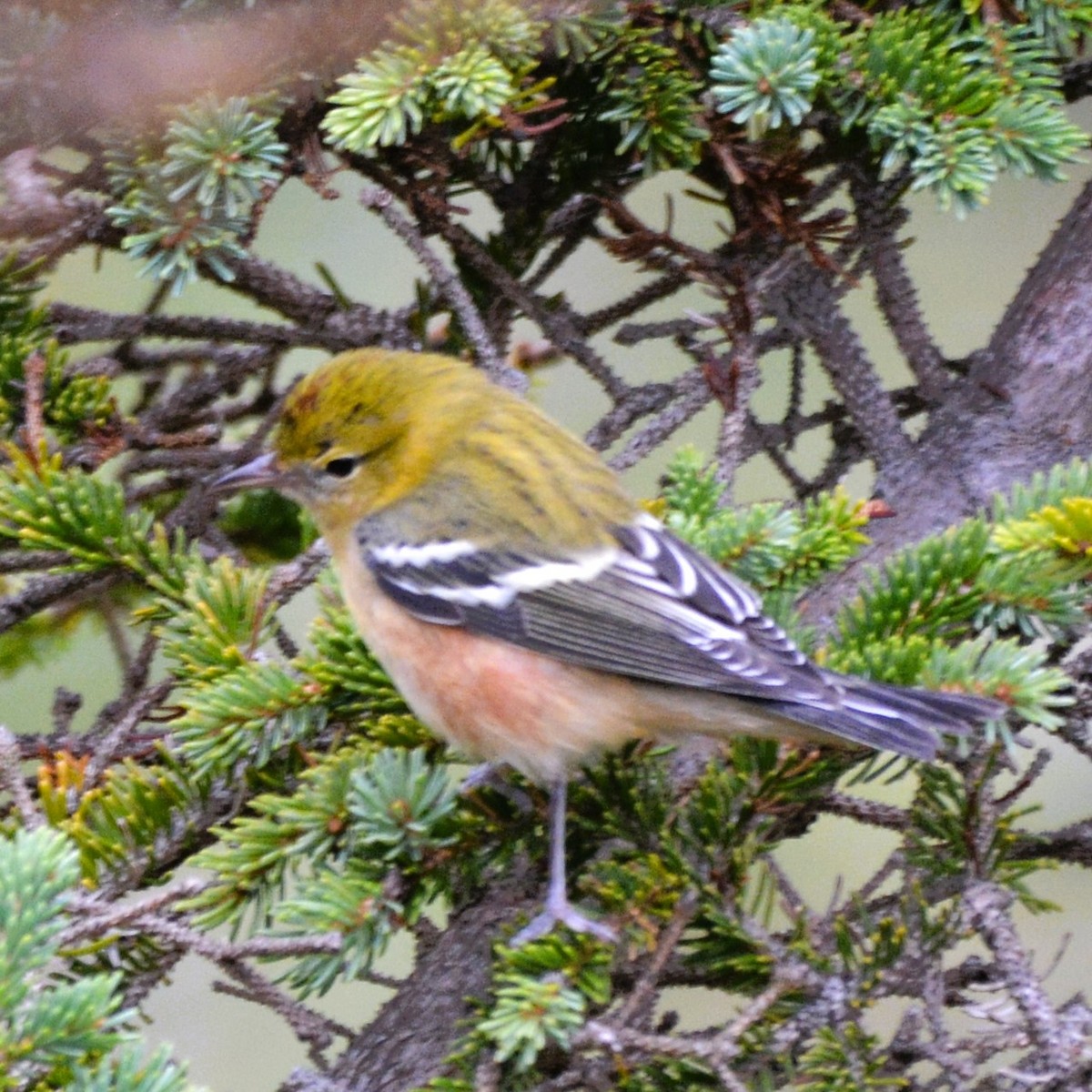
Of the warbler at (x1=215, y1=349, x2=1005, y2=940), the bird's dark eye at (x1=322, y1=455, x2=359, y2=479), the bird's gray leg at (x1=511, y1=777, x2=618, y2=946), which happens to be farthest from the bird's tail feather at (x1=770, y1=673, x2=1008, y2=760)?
the bird's dark eye at (x1=322, y1=455, x2=359, y2=479)

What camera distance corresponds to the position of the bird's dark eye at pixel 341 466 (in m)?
2.76

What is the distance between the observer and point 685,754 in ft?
8.04

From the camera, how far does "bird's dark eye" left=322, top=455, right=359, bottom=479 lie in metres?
2.76

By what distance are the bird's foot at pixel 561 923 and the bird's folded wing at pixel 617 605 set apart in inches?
19.0

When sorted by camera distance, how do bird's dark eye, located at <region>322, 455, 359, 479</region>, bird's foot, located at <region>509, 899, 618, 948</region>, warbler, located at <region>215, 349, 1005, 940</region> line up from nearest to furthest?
bird's foot, located at <region>509, 899, 618, 948</region>
warbler, located at <region>215, 349, 1005, 940</region>
bird's dark eye, located at <region>322, 455, 359, 479</region>

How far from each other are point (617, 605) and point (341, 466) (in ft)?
2.20

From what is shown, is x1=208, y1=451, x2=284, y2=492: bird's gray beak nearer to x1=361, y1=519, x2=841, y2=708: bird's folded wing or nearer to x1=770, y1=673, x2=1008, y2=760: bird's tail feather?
x1=361, y1=519, x2=841, y2=708: bird's folded wing

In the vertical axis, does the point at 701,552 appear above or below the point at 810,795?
above

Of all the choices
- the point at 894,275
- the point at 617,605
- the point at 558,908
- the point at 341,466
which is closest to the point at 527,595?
the point at 617,605

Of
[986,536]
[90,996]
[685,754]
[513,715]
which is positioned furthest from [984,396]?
[90,996]

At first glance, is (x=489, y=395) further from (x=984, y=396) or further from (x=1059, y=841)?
(x=1059, y=841)

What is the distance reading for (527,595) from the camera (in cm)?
251

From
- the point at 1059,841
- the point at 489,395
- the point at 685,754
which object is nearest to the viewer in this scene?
the point at 1059,841

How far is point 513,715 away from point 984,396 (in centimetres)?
115
